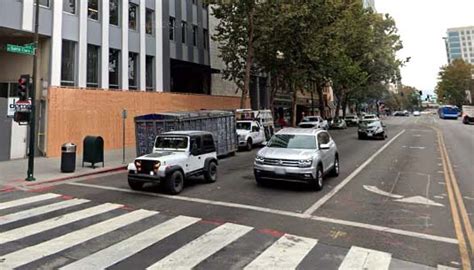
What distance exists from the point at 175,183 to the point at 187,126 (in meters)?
8.25

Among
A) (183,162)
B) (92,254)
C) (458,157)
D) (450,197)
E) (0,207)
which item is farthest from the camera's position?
(458,157)

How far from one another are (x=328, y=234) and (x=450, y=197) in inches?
207

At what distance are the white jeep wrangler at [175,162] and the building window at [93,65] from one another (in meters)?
12.8

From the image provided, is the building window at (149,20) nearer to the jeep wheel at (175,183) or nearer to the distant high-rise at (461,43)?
the jeep wheel at (175,183)

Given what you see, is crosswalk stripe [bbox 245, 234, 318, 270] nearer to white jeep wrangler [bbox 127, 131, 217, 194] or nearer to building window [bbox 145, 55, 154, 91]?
white jeep wrangler [bbox 127, 131, 217, 194]

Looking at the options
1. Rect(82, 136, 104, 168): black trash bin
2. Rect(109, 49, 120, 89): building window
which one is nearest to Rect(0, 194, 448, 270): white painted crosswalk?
Rect(82, 136, 104, 168): black trash bin

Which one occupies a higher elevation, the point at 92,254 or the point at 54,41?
the point at 54,41

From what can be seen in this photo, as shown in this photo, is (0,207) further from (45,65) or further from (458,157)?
(458,157)

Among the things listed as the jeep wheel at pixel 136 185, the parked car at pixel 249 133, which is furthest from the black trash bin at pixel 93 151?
the parked car at pixel 249 133

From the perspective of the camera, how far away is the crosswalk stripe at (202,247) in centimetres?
594

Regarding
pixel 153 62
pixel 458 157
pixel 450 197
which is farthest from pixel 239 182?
pixel 153 62

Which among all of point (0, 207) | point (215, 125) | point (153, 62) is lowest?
point (0, 207)

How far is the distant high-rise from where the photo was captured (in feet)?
481

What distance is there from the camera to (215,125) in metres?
21.6
